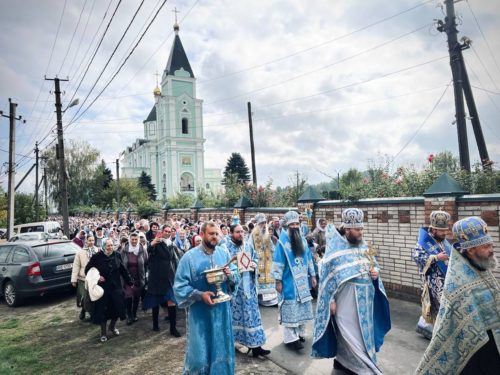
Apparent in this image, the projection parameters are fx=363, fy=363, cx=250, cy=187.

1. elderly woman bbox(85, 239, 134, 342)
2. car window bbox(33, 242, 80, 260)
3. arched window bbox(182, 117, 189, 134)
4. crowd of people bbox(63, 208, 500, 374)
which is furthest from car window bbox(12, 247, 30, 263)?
arched window bbox(182, 117, 189, 134)

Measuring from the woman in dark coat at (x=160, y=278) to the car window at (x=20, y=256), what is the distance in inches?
166

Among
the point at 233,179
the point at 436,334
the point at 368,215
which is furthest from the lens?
the point at 233,179

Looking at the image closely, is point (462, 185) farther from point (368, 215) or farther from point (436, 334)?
point (436, 334)

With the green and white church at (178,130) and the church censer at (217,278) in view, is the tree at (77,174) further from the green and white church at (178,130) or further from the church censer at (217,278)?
the church censer at (217,278)

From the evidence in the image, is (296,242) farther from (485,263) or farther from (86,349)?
(86,349)

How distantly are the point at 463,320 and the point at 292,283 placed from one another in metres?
2.78

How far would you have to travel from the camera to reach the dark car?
852cm

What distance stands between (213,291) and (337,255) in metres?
1.49

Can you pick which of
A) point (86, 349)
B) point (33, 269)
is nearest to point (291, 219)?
point (86, 349)

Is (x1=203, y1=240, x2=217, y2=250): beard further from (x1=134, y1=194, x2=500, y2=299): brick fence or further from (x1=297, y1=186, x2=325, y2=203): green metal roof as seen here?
(x1=297, y1=186, x2=325, y2=203): green metal roof

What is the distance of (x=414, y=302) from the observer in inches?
279

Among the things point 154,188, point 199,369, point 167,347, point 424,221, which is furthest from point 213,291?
point 154,188

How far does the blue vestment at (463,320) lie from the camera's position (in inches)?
104

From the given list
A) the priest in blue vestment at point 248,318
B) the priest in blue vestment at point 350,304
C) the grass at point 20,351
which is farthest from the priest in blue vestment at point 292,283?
the grass at point 20,351
